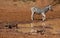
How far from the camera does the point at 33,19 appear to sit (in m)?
1.55

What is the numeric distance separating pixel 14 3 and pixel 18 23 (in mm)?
127

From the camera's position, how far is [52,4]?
154 cm

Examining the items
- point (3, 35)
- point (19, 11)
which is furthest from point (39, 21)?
point (3, 35)

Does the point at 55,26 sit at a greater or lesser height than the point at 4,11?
lesser

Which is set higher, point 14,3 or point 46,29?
point 14,3

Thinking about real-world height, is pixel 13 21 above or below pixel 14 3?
below

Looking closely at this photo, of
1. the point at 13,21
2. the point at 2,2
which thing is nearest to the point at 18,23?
the point at 13,21

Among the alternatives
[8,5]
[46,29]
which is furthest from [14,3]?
[46,29]

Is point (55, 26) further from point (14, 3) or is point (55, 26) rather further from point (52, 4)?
point (14, 3)

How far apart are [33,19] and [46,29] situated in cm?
10

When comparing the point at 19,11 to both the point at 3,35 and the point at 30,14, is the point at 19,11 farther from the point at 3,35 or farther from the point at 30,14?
the point at 3,35

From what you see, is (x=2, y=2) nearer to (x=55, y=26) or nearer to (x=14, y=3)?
(x=14, y=3)

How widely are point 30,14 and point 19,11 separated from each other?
71 mm

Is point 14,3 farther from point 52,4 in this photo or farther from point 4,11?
point 52,4
